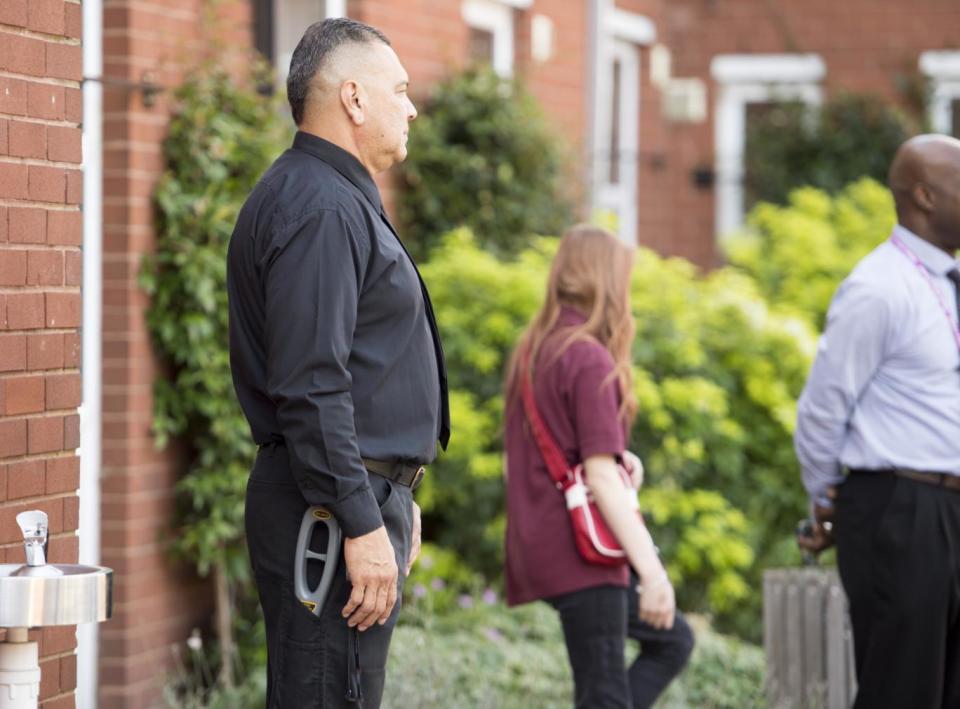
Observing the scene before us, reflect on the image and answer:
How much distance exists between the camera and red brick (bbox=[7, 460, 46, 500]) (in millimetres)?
3404

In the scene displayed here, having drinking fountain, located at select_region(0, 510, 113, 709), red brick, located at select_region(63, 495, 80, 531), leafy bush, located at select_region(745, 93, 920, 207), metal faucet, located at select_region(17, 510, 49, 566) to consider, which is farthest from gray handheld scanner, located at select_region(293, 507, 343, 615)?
leafy bush, located at select_region(745, 93, 920, 207)

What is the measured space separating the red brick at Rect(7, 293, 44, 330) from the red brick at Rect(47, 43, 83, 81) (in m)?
0.50

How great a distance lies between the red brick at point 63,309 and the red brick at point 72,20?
596mm

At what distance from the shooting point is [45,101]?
11.4 ft

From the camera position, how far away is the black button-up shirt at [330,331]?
2973mm

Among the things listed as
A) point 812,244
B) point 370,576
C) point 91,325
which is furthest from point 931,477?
point 812,244

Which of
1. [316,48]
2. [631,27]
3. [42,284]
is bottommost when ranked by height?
[42,284]

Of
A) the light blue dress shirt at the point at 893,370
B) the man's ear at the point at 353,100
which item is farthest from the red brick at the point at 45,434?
the light blue dress shirt at the point at 893,370

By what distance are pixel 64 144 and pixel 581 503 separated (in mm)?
1820

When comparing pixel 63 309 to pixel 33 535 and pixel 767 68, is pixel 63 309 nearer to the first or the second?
pixel 33 535

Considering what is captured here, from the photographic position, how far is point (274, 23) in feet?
22.0

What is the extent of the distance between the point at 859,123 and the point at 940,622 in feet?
28.0

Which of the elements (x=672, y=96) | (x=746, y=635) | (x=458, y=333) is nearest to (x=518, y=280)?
(x=458, y=333)

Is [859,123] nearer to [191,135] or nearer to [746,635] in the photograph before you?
[746,635]
